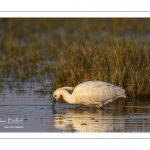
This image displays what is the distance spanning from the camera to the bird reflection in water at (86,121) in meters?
10.7

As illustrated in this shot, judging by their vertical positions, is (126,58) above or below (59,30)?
below

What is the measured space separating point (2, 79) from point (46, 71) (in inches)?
54.9

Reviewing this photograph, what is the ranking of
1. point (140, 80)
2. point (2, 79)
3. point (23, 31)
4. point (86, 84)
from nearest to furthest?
point (86, 84) < point (140, 80) < point (2, 79) < point (23, 31)

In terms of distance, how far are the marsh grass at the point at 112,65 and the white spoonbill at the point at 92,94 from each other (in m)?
1.04

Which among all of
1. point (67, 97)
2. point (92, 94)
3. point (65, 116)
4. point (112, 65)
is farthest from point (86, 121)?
point (112, 65)

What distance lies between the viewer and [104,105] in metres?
13.6

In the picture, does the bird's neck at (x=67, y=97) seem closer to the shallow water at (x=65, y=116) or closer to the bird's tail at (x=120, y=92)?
the shallow water at (x=65, y=116)

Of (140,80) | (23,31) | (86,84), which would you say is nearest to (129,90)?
(140,80)

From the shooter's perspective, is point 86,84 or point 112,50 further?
point 112,50

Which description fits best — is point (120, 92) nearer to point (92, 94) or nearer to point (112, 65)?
point (92, 94)

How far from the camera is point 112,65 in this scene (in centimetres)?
1423

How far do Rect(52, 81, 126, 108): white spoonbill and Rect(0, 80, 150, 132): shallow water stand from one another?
7.9 inches
